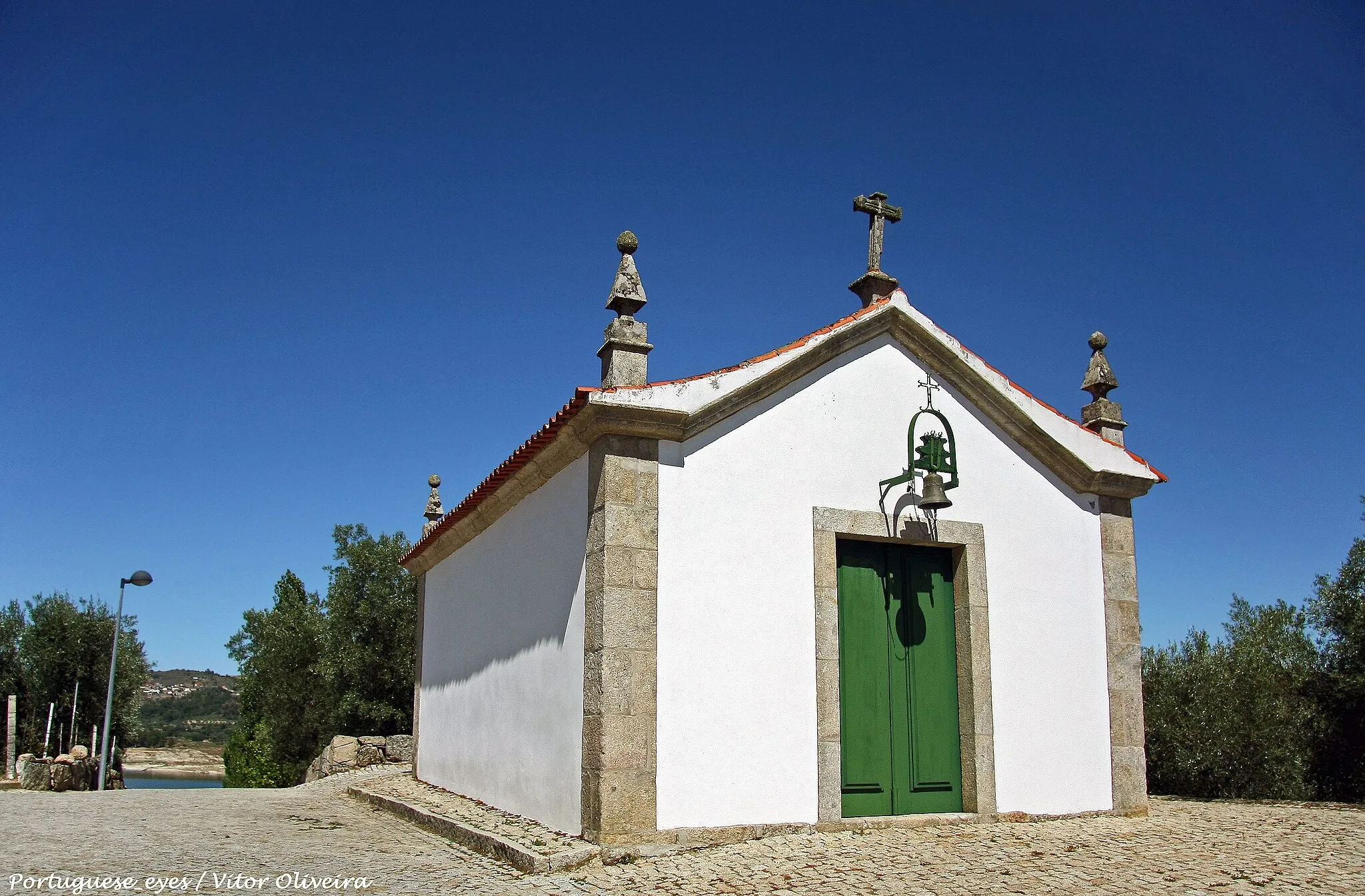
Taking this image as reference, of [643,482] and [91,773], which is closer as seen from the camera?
[643,482]

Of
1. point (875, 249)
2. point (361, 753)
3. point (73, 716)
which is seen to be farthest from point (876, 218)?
point (73, 716)

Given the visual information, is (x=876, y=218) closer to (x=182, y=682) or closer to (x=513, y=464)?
(x=513, y=464)

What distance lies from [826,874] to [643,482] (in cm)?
297

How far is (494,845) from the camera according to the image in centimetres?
736

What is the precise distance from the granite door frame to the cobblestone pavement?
0.41 metres

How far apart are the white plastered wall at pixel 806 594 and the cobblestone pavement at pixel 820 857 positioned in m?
0.46

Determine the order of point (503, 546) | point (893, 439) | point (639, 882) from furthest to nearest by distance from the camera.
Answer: point (503, 546) < point (893, 439) < point (639, 882)

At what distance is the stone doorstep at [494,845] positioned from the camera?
6609mm

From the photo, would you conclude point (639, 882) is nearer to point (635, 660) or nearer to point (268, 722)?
point (635, 660)

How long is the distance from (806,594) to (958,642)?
1609 mm

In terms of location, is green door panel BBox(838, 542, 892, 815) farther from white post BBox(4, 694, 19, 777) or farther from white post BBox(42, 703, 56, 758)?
white post BBox(42, 703, 56, 758)

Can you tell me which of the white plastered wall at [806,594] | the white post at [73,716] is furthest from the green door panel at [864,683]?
the white post at [73,716]

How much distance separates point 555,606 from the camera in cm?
838

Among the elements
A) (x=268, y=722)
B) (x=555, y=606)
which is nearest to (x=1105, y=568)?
(x=555, y=606)
